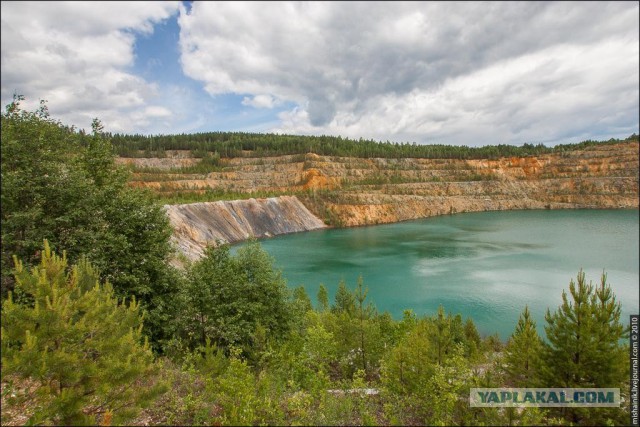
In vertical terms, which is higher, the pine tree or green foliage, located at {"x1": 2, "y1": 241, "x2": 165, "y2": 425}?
green foliage, located at {"x1": 2, "y1": 241, "x2": 165, "y2": 425}

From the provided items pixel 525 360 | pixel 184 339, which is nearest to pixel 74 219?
pixel 184 339

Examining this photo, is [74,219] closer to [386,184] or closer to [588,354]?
[588,354]

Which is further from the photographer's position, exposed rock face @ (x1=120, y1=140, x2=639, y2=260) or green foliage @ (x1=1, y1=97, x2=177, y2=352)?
exposed rock face @ (x1=120, y1=140, x2=639, y2=260)

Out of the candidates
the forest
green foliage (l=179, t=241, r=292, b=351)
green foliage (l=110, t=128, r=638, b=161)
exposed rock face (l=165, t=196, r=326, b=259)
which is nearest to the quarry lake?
the forest

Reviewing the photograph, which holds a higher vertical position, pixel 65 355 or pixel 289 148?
pixel 289 148

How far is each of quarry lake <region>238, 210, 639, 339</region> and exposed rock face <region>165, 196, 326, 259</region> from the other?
5.82 meters

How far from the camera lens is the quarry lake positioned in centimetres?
2498

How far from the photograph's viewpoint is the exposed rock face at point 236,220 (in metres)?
54.0

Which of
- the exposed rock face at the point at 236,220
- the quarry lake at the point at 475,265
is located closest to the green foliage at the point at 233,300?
the quarry lake at the point at 475,265

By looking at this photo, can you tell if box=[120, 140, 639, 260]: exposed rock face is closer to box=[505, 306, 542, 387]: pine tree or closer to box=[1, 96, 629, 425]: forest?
box=[1, 96, 629, 425]: forest

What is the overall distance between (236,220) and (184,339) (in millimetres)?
56738

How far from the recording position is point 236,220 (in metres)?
68.1

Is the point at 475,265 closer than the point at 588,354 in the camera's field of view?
No

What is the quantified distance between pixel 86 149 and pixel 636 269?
22208 millimetres
